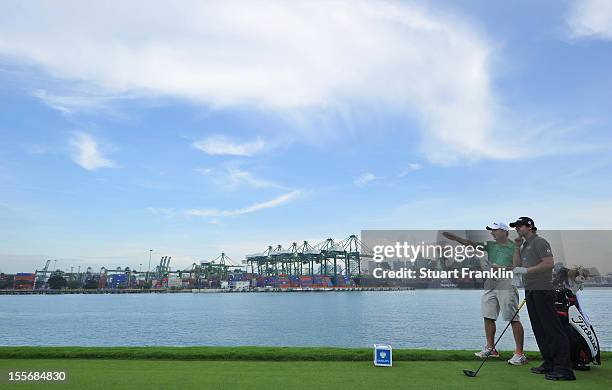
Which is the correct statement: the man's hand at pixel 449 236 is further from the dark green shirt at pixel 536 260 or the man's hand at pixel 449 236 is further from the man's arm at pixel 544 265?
the man's arm at pixel 544 265

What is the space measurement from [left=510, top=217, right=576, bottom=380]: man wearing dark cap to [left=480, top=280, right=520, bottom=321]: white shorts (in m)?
0.83

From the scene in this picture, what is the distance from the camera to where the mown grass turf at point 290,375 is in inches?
180

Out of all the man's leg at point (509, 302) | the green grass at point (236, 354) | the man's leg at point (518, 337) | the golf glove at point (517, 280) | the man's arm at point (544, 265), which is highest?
the man's arm at point (544, 265)

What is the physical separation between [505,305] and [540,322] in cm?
116

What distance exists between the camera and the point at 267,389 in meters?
4.32

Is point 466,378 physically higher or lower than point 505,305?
lower

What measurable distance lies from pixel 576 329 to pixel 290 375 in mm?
3791

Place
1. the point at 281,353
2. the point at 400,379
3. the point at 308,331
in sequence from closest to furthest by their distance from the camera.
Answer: the point at 400,379
the point at 281,353
the point at 308,331

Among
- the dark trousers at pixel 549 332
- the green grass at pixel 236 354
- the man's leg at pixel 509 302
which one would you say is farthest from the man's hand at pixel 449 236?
the green grass at pixel 236 354

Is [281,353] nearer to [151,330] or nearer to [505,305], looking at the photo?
[505,305]

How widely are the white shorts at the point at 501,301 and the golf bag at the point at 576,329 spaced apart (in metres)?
0.70

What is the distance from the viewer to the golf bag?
5691 millimetres

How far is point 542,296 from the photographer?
18.8 ft

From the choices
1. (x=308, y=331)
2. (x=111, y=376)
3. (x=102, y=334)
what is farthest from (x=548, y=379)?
(x=102, y=334)
